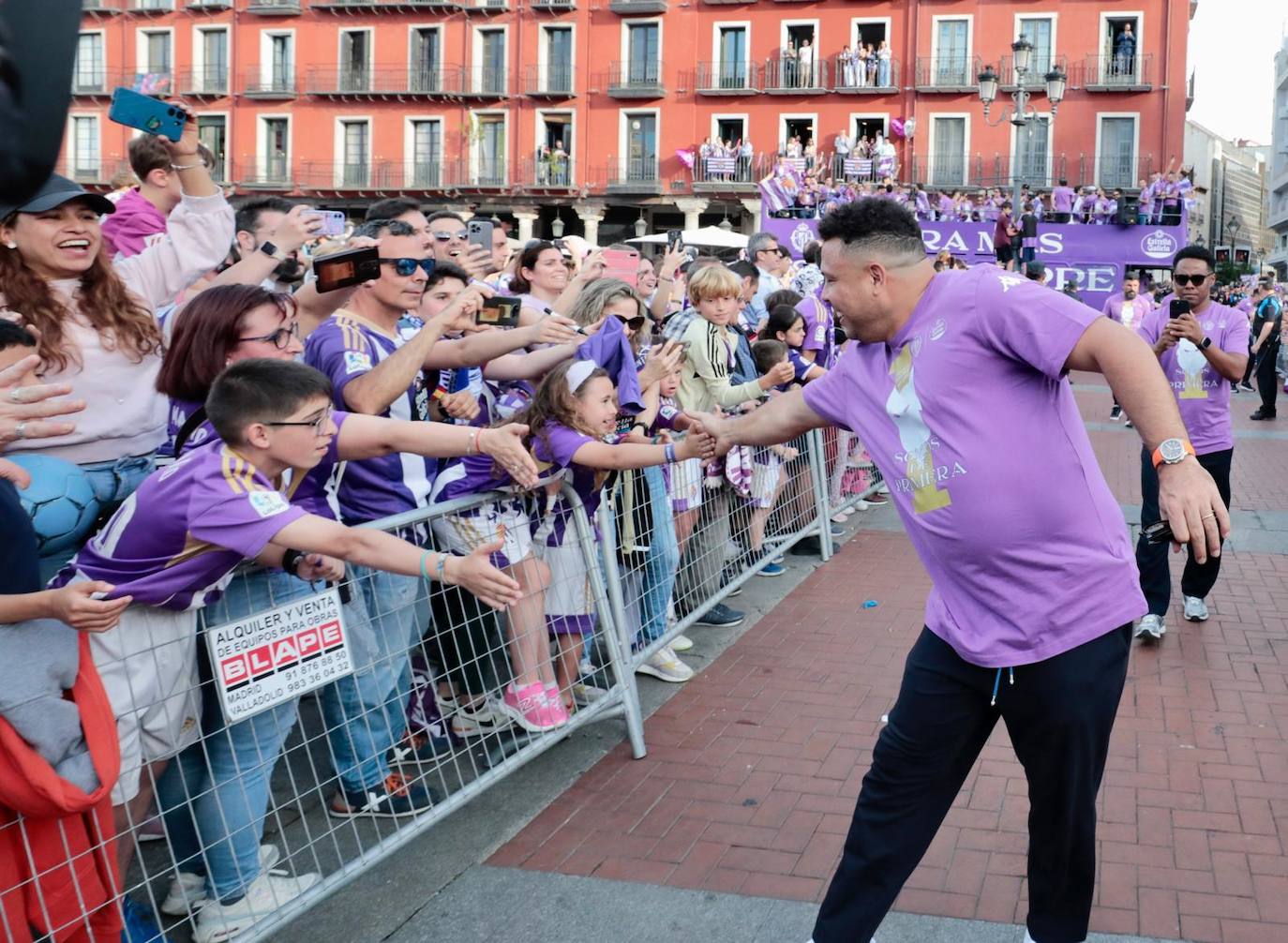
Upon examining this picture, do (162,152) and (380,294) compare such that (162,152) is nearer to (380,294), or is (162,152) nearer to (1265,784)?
(380,294)

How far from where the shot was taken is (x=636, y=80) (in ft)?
140

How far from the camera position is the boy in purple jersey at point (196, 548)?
2998 millimetres

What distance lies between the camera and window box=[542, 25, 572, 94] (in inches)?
1698

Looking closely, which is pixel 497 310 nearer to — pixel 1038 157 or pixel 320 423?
pixel 320 423

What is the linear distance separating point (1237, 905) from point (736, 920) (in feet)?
4.83

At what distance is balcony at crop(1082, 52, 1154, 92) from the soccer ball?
135 feet

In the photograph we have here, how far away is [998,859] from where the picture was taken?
12.9ft

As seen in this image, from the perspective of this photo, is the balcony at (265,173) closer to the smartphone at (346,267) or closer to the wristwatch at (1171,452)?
the smartphone at (346,267)

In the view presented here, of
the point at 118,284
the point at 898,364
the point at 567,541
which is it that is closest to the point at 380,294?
the point at 118,284

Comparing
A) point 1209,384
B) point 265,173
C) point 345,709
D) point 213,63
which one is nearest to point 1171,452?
point 345,709

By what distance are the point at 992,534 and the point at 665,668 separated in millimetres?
3100

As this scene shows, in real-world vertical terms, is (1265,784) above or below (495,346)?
below

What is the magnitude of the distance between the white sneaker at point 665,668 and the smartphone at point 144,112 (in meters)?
3.09

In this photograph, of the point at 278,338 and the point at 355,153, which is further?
the point at 355,153
